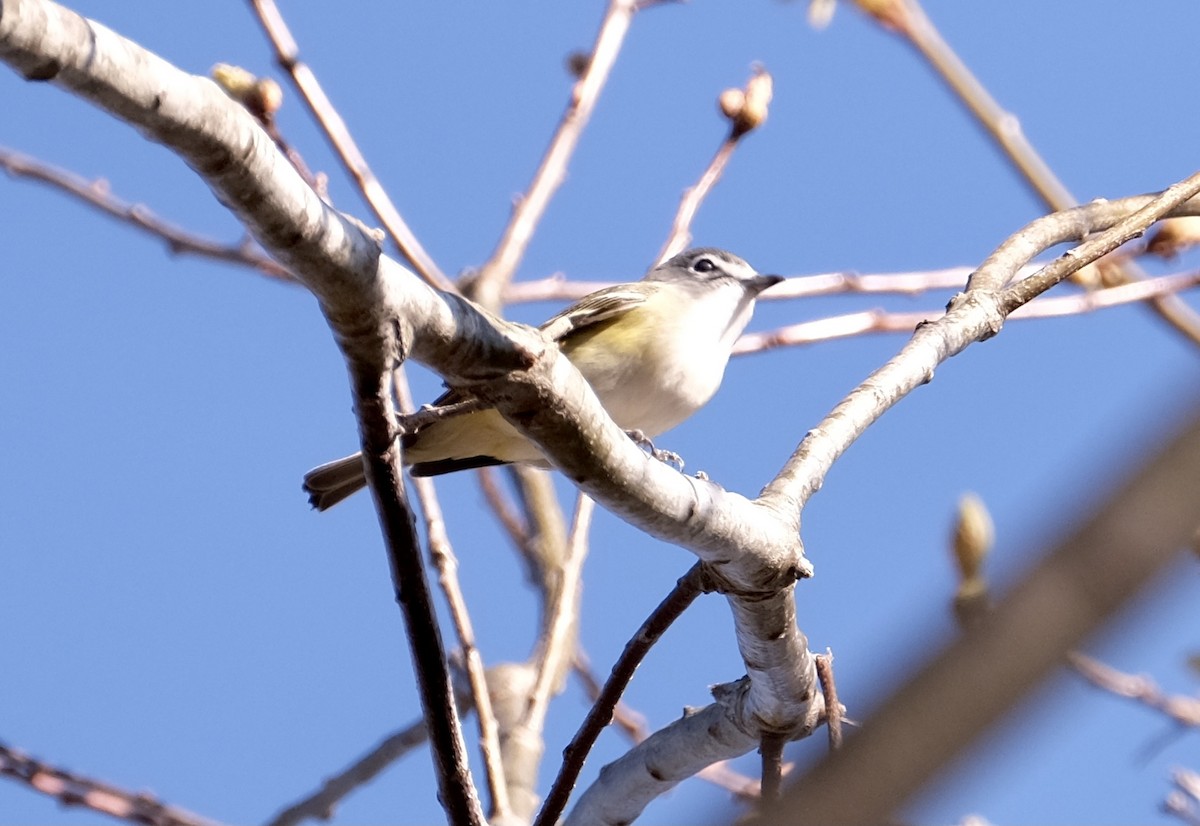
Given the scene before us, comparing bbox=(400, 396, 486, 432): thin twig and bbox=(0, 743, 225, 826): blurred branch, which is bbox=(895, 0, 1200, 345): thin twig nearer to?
bbox=(400, 396, 486, 432): thin twig

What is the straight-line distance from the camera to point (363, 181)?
14.6 feet

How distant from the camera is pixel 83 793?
3457 mm

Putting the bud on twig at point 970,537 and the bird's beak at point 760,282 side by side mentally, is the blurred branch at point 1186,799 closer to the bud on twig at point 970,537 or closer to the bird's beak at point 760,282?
the bud on twig at point 970,537

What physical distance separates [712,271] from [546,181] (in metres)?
1.16

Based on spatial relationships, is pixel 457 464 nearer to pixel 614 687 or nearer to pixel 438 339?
pixel 614 687

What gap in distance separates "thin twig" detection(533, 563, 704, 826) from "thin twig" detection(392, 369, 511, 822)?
62 centimetres

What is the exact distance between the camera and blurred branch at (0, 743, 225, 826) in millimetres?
3342

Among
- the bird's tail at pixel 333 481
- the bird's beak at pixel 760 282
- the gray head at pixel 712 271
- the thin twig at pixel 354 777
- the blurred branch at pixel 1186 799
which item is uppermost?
the gray head at pixel 712 271

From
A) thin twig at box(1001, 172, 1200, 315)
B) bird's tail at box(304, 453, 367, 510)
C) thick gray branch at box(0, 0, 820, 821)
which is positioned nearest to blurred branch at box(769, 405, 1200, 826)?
thick gray branch at box(0, 0, 820, 821)

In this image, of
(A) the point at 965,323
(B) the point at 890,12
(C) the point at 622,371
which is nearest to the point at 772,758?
(A) the point at 965,323

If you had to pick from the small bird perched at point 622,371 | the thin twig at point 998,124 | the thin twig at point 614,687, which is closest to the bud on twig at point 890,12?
the thin twig at point 998,124

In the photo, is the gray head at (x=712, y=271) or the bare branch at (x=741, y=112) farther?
the gray head at (x=712, y=271)

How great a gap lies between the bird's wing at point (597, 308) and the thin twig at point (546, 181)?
0.30 m

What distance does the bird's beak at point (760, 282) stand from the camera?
5.45 meters
